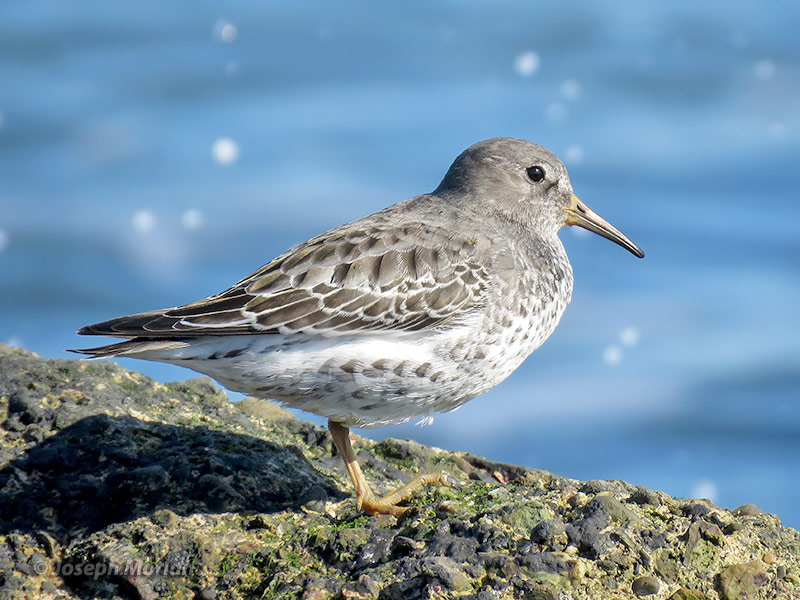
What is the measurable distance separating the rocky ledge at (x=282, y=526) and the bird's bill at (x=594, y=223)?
2484mm

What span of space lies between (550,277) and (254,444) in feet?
8.49

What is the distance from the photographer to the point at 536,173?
26.6ft

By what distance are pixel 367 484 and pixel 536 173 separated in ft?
10.2

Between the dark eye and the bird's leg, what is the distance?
2760 mm

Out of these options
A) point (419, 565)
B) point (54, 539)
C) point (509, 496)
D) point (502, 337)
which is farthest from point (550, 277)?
point (54, 539)

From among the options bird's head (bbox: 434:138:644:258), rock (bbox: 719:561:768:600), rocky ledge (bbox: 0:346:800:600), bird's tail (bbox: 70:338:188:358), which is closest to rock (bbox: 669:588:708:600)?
rocky ledge (bbox: 0:346:800:600)

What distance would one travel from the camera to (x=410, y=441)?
770 cm

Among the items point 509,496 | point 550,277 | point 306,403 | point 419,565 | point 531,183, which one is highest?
point 531,183

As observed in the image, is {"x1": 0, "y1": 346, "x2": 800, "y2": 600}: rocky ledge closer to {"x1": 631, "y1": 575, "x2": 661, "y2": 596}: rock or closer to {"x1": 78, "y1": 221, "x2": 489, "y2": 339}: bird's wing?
{"x1": 631, "y1": 575, "x2": 661, "y2": 596}: rock

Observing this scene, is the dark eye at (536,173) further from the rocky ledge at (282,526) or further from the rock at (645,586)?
the rock at (645,586)

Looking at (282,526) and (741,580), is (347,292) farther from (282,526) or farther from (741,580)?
(741,580)

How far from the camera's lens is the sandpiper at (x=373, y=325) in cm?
624

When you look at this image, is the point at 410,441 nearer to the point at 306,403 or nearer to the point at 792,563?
the point at 306,403

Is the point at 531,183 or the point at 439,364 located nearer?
the point at 439,364
